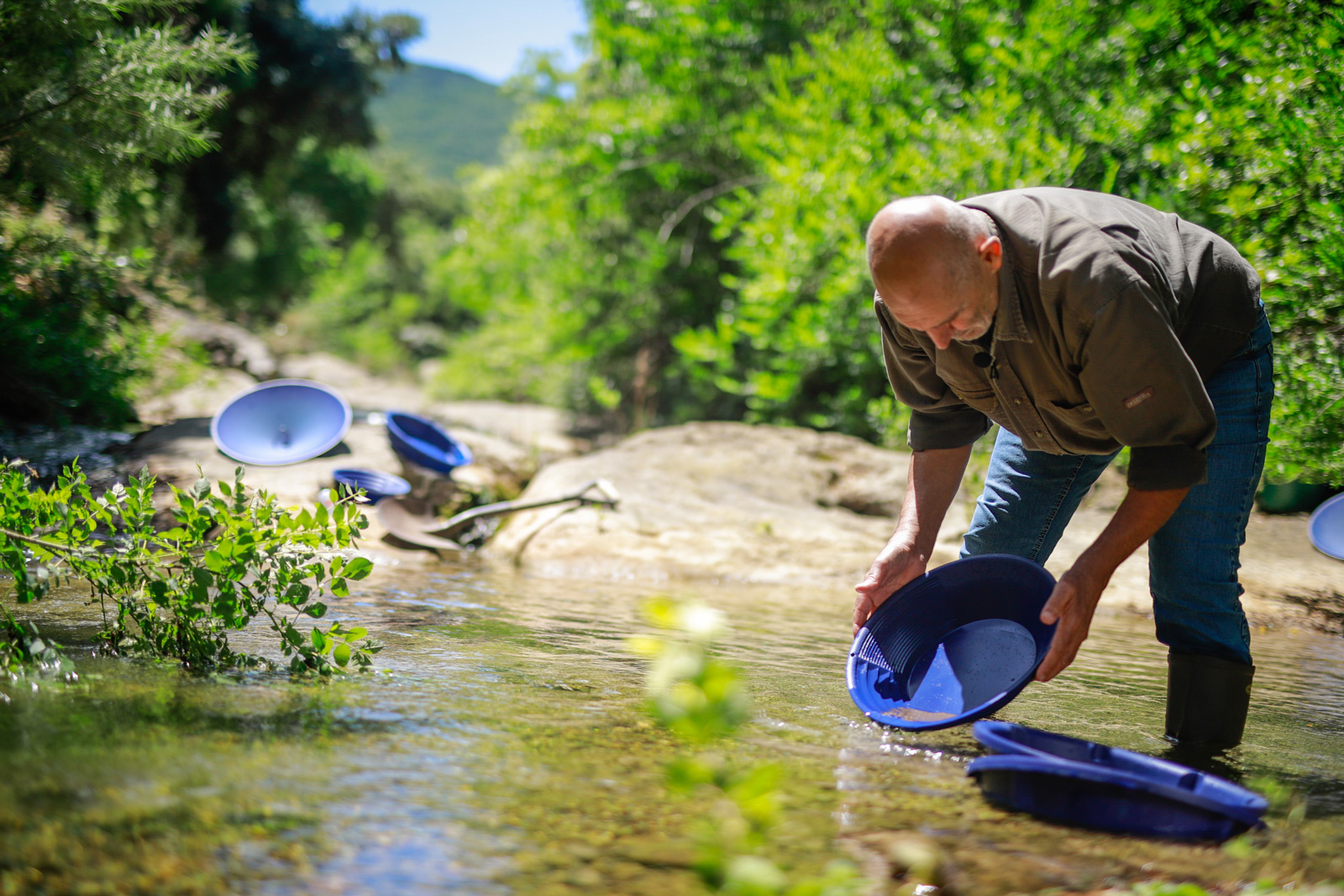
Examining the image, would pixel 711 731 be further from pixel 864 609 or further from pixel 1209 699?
pixel 1209 699

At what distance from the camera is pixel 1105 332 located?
211 centimetres

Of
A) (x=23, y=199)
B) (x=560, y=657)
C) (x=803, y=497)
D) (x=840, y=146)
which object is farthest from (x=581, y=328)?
(x=560, y=657)

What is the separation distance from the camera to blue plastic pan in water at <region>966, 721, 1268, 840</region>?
1773 millimetres

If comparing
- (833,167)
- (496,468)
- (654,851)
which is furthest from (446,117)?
(654,851)

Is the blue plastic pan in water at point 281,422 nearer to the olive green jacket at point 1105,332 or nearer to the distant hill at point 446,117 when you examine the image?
the olive green jacket at point 1105,332

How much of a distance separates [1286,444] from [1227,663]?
330 centimetres

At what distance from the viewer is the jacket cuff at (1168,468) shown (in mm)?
2195

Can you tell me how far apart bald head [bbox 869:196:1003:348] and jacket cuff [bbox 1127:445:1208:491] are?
1.81 ft

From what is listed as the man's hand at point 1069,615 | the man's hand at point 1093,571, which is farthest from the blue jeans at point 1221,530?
the man's hand at point 1069,615

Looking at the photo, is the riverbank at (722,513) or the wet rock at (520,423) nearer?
the riverbank at (722,513)

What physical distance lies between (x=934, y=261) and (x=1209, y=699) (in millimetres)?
1574

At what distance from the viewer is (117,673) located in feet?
7.84

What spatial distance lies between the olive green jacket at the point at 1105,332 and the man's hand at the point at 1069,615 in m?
0.28

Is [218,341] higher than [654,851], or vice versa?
[218,341]
